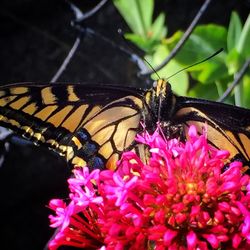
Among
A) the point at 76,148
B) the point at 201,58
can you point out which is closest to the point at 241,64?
the point at 201,58

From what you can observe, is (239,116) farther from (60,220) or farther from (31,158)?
(31,158)

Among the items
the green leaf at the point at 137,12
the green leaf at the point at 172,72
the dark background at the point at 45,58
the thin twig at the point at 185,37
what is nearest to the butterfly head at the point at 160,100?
the thin twig at the point at 185,37

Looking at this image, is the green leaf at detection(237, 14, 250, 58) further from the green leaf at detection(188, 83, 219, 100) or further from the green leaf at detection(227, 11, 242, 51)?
the green leaf at detection(188, 83, 219, 100)

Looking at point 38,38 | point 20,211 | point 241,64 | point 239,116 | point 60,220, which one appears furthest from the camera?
point 20,211

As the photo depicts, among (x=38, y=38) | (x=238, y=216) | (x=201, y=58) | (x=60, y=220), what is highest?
(x=38, y=38)

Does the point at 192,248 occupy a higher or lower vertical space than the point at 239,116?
lower

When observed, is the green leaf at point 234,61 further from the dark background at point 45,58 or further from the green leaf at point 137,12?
the dark background at point 45,58

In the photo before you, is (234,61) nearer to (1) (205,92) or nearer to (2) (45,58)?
(1) (205,92)

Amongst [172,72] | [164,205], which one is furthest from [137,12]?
[164,205]
